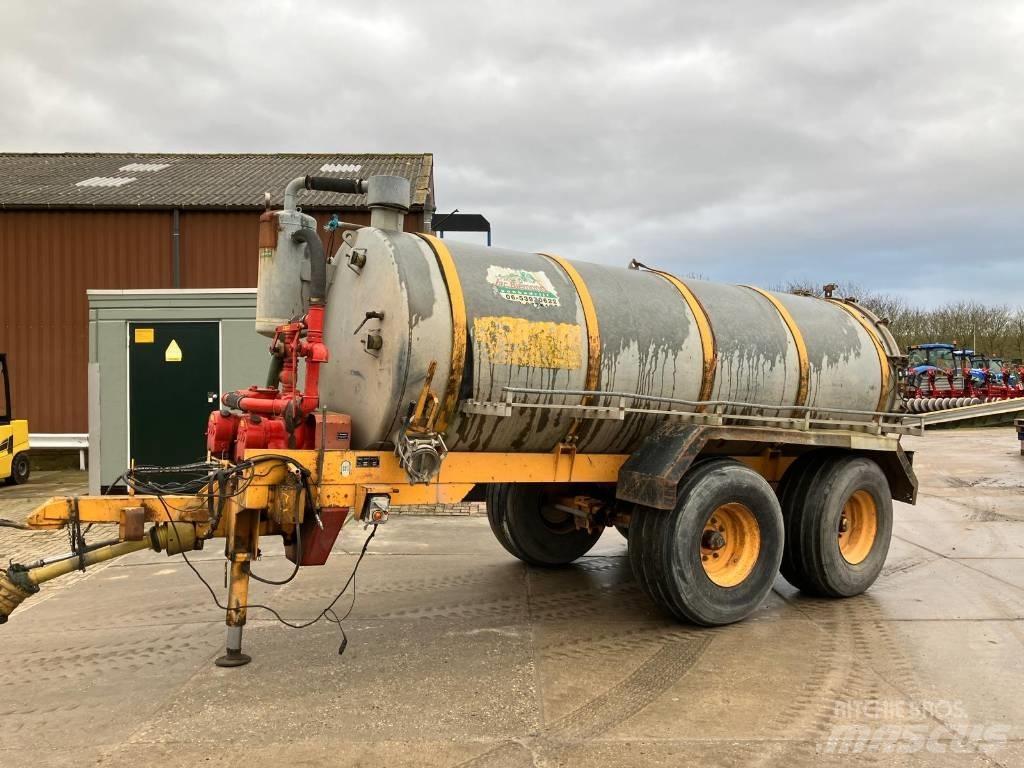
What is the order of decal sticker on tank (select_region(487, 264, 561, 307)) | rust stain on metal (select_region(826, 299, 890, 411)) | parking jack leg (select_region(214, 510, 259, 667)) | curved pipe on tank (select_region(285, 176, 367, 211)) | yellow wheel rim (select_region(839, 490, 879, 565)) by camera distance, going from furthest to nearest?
rust stain on metal (select_region(826, 299, 890, 411)), yellow wheel rim (select_region(839, 490, 879, 565)), curved pipe on tank (select_region(285, 176, 367, 211)), decal sticker on tank (select_region(487, 264, 561, 307)), parking jack leg (select_region(214, 510, 259, 667))

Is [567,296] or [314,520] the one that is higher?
[567,296]

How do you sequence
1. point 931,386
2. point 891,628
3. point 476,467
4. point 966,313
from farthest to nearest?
point 966,313 < point 931,386 < point 891,628 < point 476,467

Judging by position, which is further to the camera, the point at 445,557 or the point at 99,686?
the point at 445,557

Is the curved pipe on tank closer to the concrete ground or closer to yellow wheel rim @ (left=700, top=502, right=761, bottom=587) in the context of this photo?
the concrete ground

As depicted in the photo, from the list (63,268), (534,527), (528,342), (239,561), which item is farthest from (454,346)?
(63,268)

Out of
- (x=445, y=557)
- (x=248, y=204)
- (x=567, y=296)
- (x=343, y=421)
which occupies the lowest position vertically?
(x=445, y=557)

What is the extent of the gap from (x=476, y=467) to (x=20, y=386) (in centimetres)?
1357

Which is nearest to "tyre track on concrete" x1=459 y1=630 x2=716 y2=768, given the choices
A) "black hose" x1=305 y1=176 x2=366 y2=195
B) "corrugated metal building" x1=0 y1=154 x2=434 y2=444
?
"black hose" x1=305 y1=176 x2=366 y2=195

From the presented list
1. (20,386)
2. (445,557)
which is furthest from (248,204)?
(445,557)

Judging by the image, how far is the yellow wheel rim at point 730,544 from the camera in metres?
5.59

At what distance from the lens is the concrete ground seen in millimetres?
3691

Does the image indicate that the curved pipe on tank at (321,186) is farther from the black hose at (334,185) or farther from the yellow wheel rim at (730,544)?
the yellow wheel rim at (730,544)

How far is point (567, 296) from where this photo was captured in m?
5.27

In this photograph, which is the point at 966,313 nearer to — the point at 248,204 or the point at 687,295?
the point at 248,204
